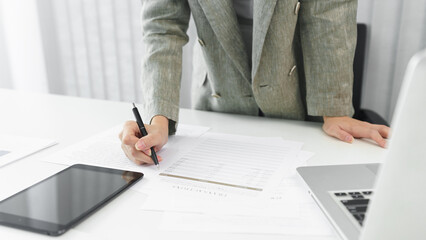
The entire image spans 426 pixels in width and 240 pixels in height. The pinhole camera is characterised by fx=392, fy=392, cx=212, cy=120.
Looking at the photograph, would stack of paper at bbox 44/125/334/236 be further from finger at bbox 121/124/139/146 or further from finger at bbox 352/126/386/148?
finger at bbox 352/126/386/148

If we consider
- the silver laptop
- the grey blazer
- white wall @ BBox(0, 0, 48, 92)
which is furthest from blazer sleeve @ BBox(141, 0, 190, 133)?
white wall @ BBox(0, 0, 48, 92)

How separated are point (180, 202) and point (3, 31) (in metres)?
2.21

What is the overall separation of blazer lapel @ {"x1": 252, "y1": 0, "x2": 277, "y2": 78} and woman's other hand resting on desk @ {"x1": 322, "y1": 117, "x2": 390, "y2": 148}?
9.3 inches

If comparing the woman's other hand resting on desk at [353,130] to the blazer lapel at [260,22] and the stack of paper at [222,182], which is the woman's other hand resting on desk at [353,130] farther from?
the blazer lapel at [260,22]

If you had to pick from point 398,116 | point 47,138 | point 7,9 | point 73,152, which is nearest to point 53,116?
point 47,138

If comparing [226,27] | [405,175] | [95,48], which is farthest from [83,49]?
[405,175]

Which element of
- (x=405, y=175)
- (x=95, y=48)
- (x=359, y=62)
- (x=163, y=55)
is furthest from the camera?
(x=95, y=48)

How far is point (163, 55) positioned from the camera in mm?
1008

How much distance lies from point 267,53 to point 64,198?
1.97ft

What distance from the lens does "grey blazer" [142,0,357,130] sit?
3.13 ft

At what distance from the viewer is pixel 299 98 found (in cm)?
111

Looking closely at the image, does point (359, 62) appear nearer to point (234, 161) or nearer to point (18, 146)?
point (234, 161)

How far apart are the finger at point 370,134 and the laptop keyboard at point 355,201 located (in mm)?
328

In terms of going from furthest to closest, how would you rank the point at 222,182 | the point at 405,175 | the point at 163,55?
1. the point at 163,55
2. the point at 222,182
3. the point at 405,175
